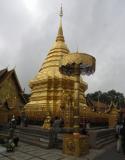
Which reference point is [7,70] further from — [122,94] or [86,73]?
[122,94]

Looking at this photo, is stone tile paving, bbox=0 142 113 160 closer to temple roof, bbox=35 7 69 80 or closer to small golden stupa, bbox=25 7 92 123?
small golden stupa, bbox=25 7 92 123

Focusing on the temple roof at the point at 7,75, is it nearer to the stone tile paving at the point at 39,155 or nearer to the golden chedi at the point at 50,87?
the golden chedi at the point at 50,87

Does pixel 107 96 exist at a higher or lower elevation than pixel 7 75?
higher

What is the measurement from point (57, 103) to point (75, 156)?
975cm

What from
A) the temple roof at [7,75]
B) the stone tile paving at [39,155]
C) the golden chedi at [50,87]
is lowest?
the stone tile paving at [39,155]

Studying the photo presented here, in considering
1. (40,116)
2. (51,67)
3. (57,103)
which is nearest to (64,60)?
(40,116)

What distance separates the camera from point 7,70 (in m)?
29.6

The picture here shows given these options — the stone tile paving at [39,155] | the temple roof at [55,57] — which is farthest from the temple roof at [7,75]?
the stone tile paving at [39,155]

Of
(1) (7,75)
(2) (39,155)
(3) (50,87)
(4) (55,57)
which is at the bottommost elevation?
(2) (39,155)

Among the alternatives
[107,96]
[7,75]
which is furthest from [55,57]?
[107,96]

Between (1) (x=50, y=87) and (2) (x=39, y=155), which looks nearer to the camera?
(2) (x=39, y=155)

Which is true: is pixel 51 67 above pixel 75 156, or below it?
above

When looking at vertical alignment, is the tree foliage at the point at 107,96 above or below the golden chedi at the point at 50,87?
above

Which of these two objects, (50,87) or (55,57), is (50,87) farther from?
(55,57)
